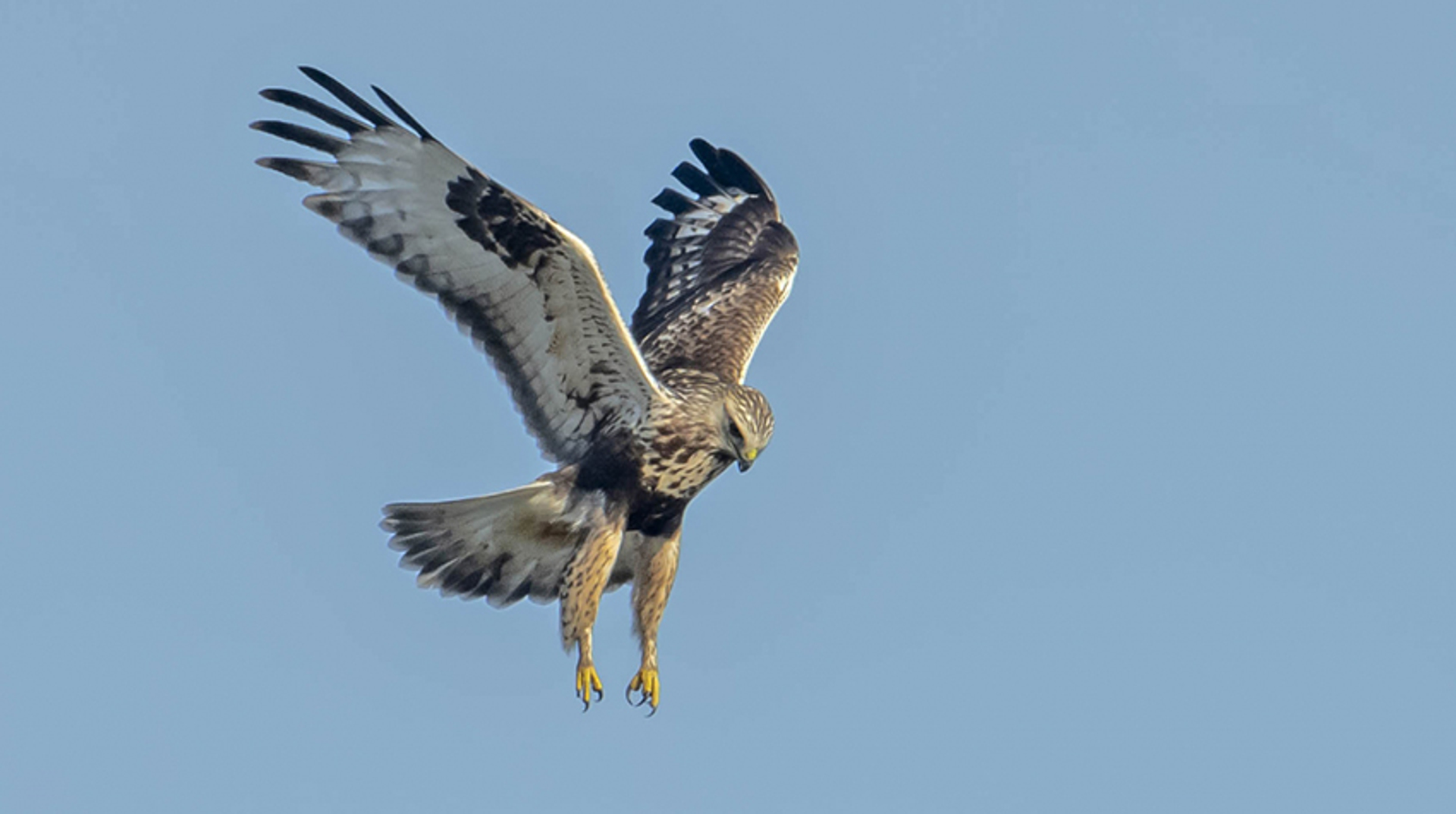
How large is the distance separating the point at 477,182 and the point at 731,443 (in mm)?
1804

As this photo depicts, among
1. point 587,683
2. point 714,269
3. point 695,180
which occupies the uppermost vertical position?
point 695,180

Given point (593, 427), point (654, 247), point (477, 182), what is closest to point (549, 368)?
point (593, 427)

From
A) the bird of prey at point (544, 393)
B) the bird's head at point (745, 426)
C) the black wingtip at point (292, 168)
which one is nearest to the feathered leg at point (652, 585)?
the bird of prey at point (544, 393)

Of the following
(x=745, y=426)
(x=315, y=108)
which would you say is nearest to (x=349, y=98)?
(x=315, y=108)

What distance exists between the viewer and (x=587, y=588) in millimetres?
11391

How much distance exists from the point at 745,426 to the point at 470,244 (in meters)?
1.62

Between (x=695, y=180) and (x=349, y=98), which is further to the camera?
(x=695, y=180)

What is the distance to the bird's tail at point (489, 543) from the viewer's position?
11867 mm

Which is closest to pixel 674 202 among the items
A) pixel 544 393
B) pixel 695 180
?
pixel 695 180

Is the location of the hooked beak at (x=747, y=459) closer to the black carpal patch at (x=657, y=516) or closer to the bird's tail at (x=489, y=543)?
the black carpal patch at (x=657, y=516)

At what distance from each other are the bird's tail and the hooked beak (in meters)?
1.01

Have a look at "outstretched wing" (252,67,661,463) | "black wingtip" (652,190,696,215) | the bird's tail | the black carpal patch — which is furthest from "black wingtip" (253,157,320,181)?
"black wingtip" (652,190,696,215)

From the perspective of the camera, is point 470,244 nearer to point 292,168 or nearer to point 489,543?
point 292,168

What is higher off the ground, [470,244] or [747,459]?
[470,244]
